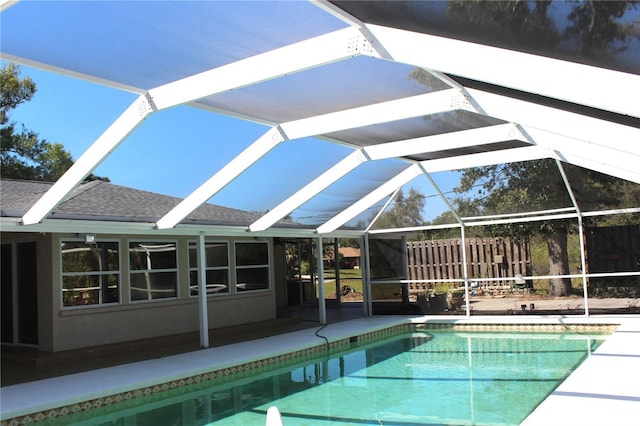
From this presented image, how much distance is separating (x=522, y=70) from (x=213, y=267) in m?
11.1

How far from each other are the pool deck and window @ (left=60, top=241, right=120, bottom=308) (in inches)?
87.9

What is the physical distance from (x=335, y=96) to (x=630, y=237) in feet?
30.0

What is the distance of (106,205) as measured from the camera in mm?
10398

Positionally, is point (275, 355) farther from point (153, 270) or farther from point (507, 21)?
point (507, 21)

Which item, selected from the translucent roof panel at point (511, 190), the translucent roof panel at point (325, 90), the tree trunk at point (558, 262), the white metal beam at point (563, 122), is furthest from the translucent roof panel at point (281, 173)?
the tree trunk at point (558, 262)

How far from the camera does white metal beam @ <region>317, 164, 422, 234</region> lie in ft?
42.0

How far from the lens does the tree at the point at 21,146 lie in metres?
24.1

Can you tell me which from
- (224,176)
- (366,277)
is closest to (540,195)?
(366,277)

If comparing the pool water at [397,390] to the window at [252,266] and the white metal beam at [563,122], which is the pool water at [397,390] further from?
the window at [252,266]

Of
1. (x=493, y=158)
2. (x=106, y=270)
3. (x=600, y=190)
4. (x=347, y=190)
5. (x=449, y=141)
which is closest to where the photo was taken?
(x=449, y=141)

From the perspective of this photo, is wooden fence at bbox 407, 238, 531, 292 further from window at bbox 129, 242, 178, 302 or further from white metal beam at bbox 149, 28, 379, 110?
white metal beam at bbox 149, 28, 379, 110

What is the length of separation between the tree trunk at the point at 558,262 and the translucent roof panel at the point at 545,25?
11.2 meters

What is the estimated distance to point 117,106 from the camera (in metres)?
9.46

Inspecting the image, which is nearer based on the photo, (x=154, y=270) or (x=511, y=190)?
(x=154, y=270)
